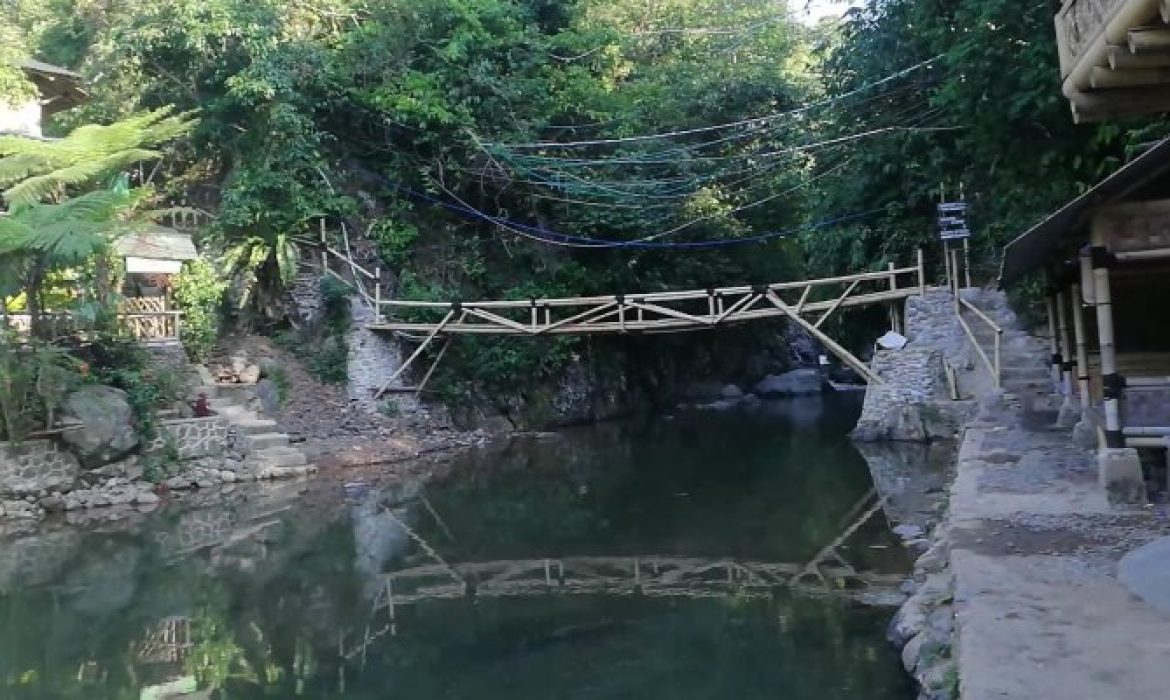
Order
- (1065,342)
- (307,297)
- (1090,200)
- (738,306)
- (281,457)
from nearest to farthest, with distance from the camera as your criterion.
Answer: (1090,200)
(1065,342)
(281,457)
(738,306)
(307,297)

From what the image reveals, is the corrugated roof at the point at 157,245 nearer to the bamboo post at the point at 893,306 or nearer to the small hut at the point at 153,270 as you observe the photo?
the small hut at the point at 153,270

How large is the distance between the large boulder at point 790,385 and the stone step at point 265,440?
55.6 ft

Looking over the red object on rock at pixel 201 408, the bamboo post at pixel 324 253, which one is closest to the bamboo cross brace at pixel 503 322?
the bamboo post at pixel 324 253

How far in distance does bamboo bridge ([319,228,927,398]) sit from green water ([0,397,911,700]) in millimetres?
3332

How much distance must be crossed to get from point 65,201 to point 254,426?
427cm

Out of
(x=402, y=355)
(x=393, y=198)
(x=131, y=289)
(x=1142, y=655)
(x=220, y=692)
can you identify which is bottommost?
(x=220, y=692)

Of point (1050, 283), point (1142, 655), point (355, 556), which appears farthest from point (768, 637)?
point (1050, 283)

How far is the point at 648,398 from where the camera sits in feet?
86.7

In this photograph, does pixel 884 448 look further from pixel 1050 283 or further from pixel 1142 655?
pixel 1142 655

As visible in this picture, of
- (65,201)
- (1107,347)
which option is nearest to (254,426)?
(65,201)

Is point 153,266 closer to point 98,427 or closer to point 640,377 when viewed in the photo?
point 98,427

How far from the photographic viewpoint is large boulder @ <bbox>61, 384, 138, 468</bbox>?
14133mm

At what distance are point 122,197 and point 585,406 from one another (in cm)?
1145

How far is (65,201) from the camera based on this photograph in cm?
1502
